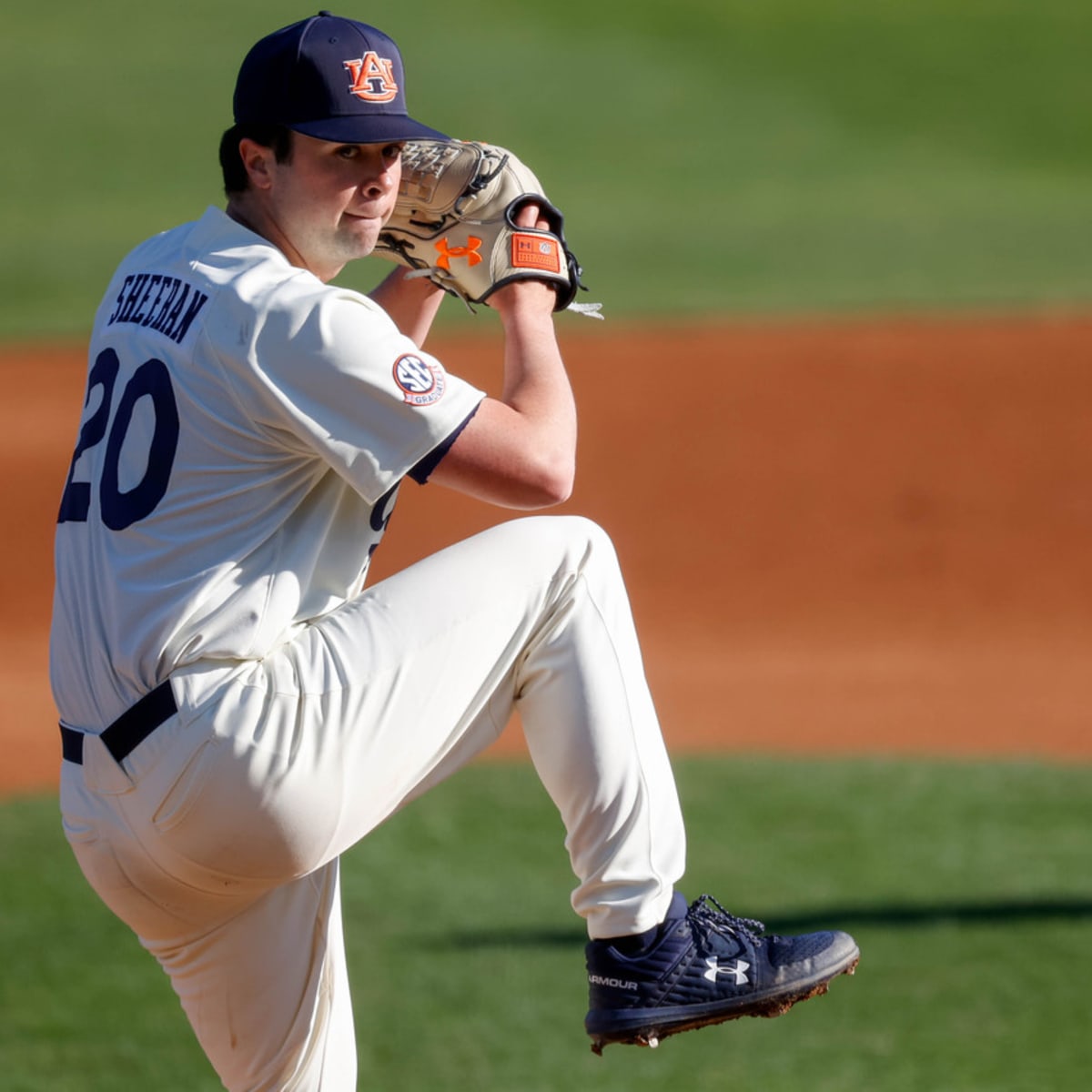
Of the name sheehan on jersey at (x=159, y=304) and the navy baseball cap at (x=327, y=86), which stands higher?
the navy baseball cap at (x=327, y=86)

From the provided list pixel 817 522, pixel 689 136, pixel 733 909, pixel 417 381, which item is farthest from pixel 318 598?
pixel 689 136

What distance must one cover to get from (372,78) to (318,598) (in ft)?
2.77

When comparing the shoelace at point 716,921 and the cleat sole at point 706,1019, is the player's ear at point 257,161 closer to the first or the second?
the shoelace at point 716,921

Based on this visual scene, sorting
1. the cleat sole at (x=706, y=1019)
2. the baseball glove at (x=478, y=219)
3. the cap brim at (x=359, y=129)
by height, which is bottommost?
the cleat sole at (x=706, y=1019)

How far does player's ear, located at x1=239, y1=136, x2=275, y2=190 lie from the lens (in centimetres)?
288

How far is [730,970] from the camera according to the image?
288 centimetres

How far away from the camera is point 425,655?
9.08 feet

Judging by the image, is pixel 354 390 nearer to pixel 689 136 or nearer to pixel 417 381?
pixel 417 381

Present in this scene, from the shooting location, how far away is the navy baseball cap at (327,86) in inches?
110

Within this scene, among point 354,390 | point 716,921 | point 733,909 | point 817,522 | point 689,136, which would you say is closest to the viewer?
point 354,390

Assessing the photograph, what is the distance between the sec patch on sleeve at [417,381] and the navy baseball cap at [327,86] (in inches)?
14.3

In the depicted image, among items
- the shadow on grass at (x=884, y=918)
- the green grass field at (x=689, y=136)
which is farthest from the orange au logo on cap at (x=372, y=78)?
the green grass field at (x=689, y=136)

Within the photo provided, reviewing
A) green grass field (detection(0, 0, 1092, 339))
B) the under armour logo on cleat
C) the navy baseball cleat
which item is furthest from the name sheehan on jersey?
green grass field (detection(0, 0, 1092, 339))

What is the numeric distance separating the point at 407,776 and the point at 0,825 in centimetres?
475
